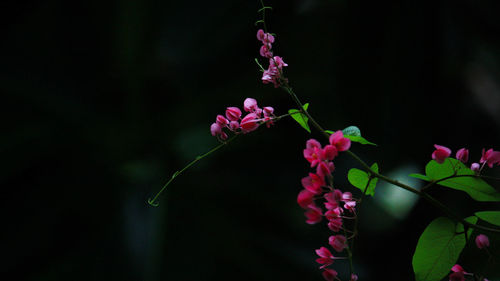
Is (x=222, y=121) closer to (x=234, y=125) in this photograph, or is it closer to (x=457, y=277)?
(x=234, y=125)

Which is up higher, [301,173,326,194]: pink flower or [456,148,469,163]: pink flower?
[301,173,326,194]: pink flower

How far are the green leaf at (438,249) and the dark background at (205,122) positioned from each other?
758mm

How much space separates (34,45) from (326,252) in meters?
1.41

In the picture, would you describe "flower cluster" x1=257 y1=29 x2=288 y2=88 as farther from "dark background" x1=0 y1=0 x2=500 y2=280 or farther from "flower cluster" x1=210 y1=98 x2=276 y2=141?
"dark background" x1=0 y1=0 x2=500 y2=280

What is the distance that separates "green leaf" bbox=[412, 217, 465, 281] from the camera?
0.73 feet

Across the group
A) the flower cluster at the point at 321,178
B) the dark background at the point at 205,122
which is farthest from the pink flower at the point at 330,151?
the dark background at the point at 205,122

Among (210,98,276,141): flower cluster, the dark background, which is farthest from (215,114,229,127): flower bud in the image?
the dark background

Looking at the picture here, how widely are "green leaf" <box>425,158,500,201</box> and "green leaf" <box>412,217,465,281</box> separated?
0.02 meters

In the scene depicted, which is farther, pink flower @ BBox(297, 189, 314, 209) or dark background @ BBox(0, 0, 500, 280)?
dark background @ BBox(0, 0, 500, 280)

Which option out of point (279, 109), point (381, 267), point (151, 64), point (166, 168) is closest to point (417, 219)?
point (381, 267)

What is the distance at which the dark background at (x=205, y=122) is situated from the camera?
3.29 feet

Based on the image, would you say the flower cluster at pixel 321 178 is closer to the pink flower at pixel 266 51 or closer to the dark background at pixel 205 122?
the pink flower at pixel 266 51

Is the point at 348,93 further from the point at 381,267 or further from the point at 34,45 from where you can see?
the point at 34,45

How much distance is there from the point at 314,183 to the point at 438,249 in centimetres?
8
